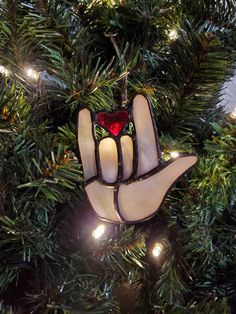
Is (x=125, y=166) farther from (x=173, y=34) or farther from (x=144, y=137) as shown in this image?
(x=173, y=34)

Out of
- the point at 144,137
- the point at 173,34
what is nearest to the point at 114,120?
the point at 144,137

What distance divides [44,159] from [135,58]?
14 centimetres

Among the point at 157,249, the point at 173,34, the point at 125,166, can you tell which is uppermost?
the point at 173,34

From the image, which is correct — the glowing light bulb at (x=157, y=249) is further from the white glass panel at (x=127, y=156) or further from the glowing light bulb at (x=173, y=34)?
the glowing light bulb at (x=173, y=34)

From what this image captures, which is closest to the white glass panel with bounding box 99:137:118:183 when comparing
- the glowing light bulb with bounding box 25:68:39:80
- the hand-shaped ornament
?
the hand-shaped ornament

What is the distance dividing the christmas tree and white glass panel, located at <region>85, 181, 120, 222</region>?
19 mm

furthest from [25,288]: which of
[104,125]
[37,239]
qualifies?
[104,125]

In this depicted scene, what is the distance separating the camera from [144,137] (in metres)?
0.36

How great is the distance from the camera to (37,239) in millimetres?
356

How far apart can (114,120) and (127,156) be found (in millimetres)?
35

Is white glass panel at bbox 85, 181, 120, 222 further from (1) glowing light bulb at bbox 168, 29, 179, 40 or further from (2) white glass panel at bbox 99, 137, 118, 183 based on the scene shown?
(1) glowing light bulb at bbox 168, 29, 179, 40

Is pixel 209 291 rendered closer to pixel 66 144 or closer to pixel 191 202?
pixel 191 202

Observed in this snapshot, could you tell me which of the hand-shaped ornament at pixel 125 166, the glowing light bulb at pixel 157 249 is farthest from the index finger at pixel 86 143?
the glowing light bulb at pixel 157 249

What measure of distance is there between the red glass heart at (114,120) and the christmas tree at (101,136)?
0.01 metres
